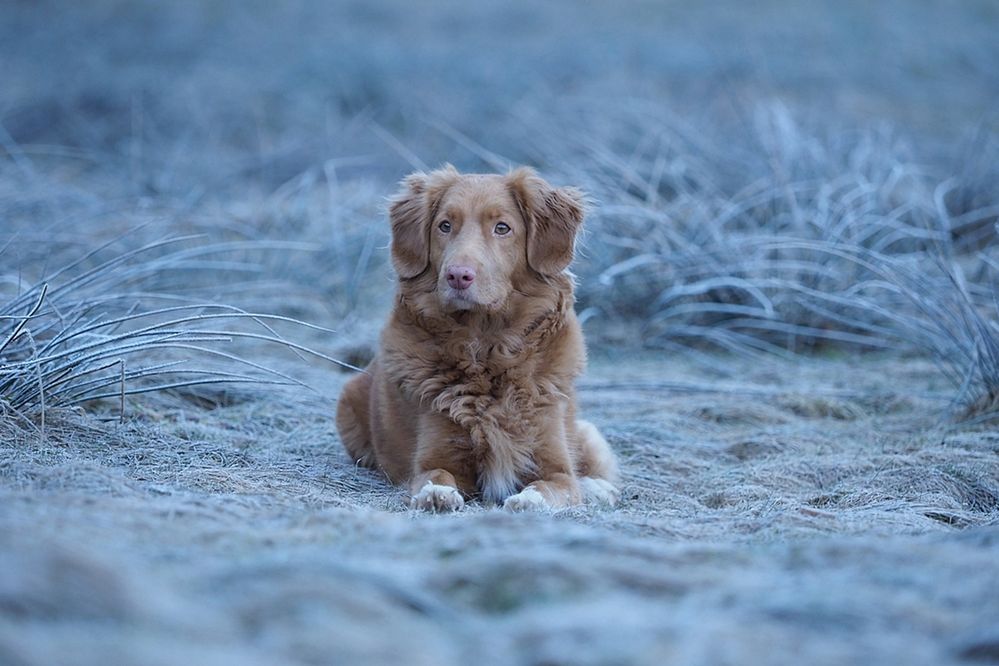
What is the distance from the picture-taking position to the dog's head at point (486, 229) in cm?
453

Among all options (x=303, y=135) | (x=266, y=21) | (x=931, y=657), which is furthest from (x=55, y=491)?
(x=266, y=21)

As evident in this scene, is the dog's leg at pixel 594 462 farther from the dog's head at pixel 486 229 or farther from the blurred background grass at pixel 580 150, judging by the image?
the blurred background grass at pixel 580 150

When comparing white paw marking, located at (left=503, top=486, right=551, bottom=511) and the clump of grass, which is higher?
the clump of grass

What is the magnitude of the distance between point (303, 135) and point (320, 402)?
8587 mm

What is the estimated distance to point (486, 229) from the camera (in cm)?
460

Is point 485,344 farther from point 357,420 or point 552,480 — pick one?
point 357,420

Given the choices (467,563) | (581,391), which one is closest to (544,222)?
(581,391)

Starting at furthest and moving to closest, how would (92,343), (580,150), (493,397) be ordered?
(580,150)
(493,397)
(92,343)

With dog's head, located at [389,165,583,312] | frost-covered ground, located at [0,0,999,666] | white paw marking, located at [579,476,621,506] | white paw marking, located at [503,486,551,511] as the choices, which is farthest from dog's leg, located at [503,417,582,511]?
dog's head, located at [389,165,583,312]

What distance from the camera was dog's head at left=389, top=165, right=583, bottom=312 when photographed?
14.9 ft

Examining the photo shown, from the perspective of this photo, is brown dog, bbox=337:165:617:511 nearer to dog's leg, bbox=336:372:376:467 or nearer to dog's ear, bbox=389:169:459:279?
dog's ear, bbox=389:169:459:279

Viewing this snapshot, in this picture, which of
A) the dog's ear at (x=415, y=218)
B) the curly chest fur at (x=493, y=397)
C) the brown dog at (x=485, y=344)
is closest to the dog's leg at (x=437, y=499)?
the brown dog at (x=485, y=344)

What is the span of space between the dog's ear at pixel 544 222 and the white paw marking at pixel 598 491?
35.6 inches

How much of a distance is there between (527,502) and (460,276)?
890 millimetres
